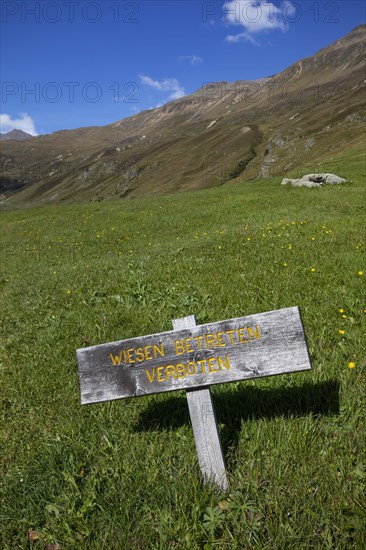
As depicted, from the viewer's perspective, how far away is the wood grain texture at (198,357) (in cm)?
298

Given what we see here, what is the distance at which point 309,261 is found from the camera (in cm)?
822

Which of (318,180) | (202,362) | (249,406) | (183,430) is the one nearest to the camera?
(202,362)

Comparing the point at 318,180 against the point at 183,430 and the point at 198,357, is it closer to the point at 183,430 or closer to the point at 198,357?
the point at 183,430

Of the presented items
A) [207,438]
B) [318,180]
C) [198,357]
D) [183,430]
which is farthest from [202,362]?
[318,180]

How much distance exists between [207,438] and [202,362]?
2.21 ft

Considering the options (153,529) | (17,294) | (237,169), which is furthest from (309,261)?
(237,169)

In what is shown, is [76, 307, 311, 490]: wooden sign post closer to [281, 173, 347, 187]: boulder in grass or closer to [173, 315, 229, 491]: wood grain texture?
[173, 315, 229, 491]: wood grain texture

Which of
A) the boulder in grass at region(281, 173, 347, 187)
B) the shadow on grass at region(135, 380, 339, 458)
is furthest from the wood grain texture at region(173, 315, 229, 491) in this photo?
the boulder in grass at region(281, 173, 347, 187)

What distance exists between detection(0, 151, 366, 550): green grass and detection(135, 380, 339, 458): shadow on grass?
0.02 m

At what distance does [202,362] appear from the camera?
310 centimetres

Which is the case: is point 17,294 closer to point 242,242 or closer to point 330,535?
point 242,242

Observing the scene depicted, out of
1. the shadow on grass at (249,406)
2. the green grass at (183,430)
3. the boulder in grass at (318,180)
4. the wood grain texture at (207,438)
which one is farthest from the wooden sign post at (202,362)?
the boulder in grass at (318,180)

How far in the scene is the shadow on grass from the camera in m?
3.82

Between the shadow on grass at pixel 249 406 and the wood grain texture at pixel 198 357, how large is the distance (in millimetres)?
957
